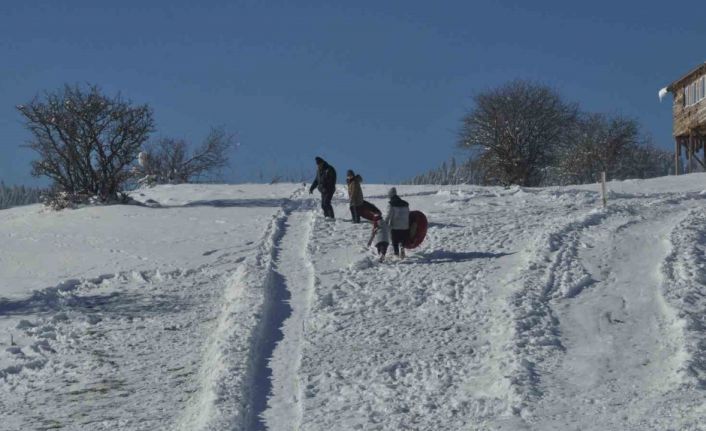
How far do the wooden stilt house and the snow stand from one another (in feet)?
53.8

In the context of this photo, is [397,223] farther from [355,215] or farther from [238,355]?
[238,355]

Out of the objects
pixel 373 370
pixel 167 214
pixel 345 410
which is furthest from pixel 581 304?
pixel 167 214

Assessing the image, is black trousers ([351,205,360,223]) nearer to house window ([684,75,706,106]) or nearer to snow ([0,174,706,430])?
snow ([0,174,706,430])

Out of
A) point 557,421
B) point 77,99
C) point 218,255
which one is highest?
point 77,99

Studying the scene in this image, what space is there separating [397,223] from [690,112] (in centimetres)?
2634

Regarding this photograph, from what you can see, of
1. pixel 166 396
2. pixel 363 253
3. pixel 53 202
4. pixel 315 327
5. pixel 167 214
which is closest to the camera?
pixel 166 396

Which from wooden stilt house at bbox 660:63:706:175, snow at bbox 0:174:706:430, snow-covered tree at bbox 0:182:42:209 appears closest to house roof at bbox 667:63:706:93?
wooden stilt house at bbox 660:63:706:175

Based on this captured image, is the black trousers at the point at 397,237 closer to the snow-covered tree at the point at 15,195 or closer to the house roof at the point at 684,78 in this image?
the house roof at the point at 684,78

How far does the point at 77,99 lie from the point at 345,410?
920 inches

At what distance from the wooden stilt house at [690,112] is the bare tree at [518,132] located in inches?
Answer: 359

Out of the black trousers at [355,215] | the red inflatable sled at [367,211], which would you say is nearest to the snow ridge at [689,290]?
the red inflatable sled at [367,211]

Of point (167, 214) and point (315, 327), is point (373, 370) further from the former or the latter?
point (167, 214)

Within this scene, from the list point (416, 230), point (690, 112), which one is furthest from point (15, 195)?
point (416, 230)

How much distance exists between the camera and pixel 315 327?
50.5 feet
